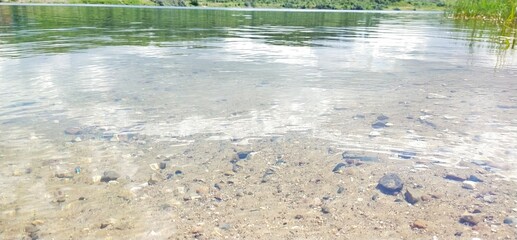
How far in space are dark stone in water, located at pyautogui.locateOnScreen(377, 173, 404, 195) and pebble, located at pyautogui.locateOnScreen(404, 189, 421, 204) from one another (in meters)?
0.08

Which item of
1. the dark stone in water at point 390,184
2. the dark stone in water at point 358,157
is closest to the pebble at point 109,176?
the dark stone in water at point 358,157

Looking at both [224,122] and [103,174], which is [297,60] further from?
[103,174]

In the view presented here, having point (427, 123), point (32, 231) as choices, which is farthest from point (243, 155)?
point (427, 123)

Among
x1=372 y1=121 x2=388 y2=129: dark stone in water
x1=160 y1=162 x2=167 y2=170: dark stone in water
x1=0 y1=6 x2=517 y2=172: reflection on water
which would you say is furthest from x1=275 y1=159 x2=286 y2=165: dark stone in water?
x1=372 y1=121 x2=388 y2=129: dark stone in water

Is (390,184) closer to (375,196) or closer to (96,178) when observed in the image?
(375,196)

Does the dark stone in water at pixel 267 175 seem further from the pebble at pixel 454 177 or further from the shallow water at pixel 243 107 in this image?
the pebble at pixel 454 177

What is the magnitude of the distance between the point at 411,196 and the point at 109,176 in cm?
266

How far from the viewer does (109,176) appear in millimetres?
3533

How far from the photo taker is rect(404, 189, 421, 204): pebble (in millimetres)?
3164

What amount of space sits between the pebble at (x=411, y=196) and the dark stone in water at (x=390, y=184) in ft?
→ 0.28

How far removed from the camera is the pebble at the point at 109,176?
349 centimetres

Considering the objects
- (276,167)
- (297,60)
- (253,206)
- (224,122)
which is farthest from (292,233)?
(297,60)

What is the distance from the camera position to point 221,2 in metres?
130

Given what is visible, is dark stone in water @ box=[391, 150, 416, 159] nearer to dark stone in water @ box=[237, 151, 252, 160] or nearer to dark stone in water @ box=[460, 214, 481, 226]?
dark stone in water @ box=[460, 214, 481, 226]
